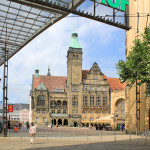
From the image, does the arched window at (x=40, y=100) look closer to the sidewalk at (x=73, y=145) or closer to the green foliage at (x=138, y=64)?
the green foliage at (x=138, y=64)

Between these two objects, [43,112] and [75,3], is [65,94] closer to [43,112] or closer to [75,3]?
[43,112]

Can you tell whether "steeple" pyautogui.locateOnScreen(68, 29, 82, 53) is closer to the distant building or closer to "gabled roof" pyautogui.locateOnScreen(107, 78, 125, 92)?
"gabled roof" pyautogui.locateOnScreen(107, 78, 125, 92)

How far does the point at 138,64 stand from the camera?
2420 centimetres

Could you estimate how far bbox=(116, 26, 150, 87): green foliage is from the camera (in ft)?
76.1

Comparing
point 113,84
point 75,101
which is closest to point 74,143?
point 75,101

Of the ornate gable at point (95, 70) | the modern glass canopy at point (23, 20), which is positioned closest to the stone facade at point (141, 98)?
the modern glass canopy at point (23, 20)

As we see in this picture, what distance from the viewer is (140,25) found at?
33500 millimetres

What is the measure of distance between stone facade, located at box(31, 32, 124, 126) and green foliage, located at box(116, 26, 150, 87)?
63.7 m

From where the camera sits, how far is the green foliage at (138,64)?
23203 millimetres

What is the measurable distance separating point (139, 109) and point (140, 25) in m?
10.7

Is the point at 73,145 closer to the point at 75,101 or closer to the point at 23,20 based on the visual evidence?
the point at 23,20

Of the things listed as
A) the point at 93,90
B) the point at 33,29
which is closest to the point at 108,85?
the point at 93,90

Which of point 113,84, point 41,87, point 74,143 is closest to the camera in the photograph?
point 74,143

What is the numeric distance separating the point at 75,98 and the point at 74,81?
230 inches
